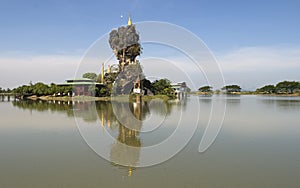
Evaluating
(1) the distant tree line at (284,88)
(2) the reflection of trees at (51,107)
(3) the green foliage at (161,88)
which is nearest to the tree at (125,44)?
(3) the green foliage at (161,88)

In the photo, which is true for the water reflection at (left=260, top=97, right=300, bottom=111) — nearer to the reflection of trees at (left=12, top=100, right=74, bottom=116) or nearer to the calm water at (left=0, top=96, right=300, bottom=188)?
the calm water at (left=0, top=96, right=300, bottom=188)

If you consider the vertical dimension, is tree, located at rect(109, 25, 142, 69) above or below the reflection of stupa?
above

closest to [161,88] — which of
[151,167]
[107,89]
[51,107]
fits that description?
[107,89]

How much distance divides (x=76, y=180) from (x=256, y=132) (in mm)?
6570

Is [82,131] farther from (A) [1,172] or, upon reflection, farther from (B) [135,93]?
(B) [135,93]

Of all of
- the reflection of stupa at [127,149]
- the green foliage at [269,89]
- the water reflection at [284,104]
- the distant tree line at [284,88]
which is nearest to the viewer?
the reflection of stupa at [127,149]

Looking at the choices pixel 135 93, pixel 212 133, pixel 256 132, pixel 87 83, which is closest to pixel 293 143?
pixel 256 132

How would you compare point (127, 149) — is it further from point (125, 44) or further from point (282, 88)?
point (282, 88)

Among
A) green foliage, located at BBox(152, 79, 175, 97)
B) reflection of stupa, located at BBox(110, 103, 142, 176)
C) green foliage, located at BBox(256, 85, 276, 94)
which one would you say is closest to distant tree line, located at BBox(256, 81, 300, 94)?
green foliage, located at BBox(256, 85, 276, 94)

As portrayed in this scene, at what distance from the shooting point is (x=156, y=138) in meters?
7.71

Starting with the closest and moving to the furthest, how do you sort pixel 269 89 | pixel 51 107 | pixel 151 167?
pixel 151 167
pixel 51 107
pixel 269 89

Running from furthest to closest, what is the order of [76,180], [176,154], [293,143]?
[293,143]
[176,154]
[76,180]

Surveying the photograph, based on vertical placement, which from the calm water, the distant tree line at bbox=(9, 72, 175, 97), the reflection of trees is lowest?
the calm water

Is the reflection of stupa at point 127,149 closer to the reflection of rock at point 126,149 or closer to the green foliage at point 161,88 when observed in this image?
the reflection of rock at point 126,149
